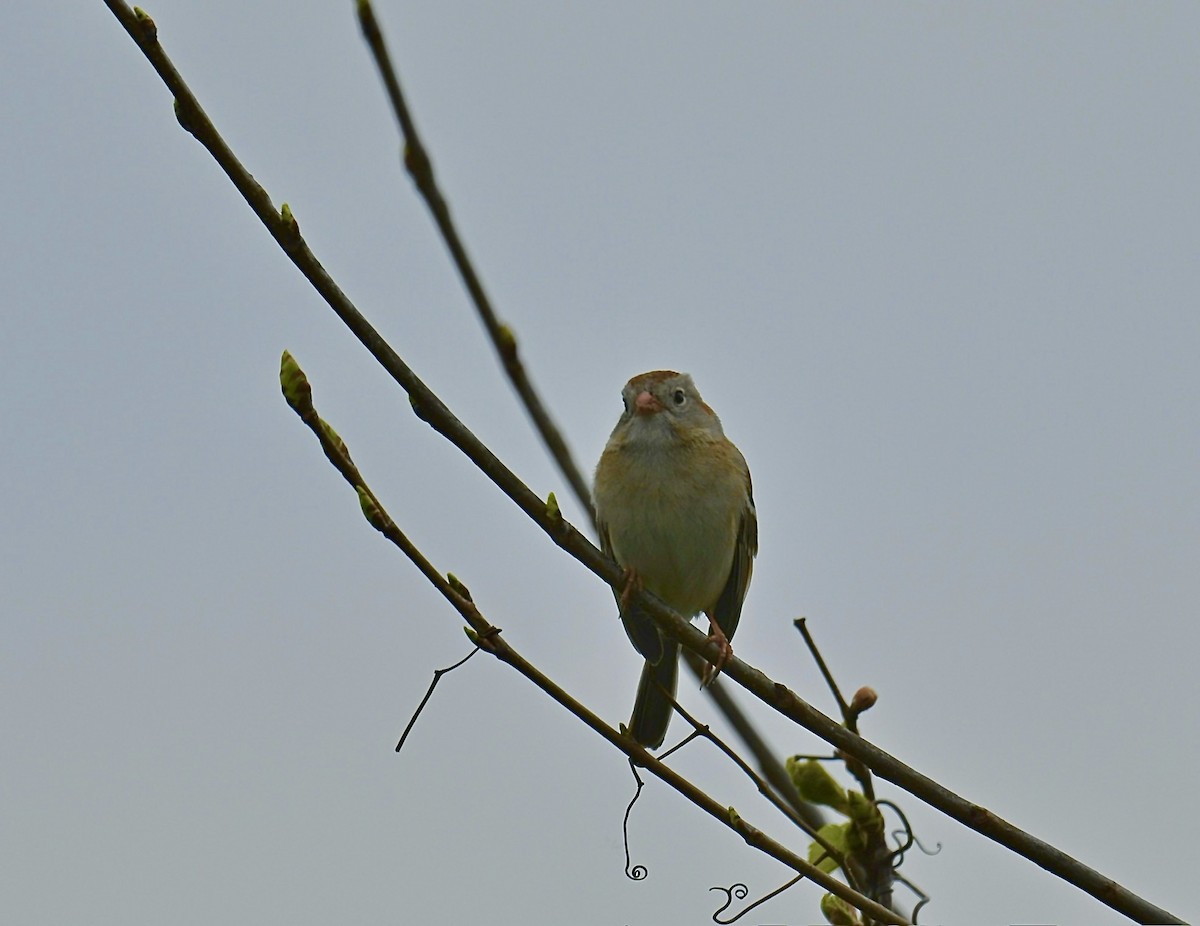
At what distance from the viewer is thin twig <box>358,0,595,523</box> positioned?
276cm

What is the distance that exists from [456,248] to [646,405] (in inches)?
125

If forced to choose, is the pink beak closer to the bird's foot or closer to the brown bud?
the bird's foot

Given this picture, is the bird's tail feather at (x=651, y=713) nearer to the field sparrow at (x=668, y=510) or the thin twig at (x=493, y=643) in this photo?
the field sparrow at (x=668, y=510)

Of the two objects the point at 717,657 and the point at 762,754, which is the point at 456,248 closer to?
the point at 717,657

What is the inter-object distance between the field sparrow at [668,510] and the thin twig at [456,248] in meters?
2.12


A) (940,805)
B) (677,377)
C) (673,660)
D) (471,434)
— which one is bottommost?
(940,805)

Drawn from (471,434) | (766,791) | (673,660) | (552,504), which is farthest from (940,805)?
(673,660)

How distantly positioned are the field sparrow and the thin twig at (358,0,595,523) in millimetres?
2116

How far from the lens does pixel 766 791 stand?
3.55 m

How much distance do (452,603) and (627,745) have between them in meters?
0.53

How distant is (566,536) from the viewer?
333 centimetres

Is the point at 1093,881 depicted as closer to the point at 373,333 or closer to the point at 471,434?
the point at 471,434

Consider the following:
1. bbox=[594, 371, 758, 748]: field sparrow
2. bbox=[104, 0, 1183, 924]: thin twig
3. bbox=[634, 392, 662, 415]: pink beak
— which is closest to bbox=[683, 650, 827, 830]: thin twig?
bbox=[104, 0, 1183, 924]: thin twig

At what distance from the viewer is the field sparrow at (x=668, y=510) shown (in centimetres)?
595
